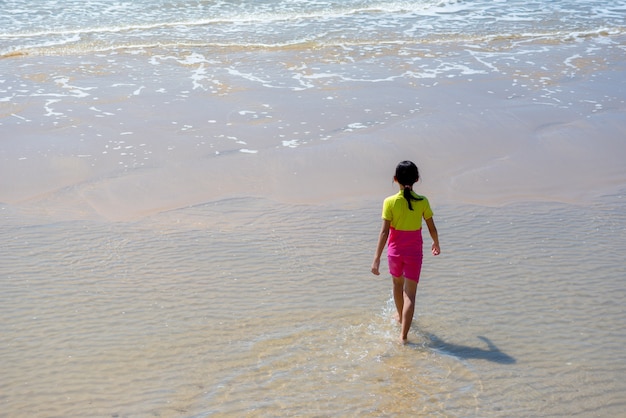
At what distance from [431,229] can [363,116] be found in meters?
5.24

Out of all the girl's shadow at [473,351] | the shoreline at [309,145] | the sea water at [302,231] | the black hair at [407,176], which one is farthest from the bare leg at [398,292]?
the shoreline at [309,145]

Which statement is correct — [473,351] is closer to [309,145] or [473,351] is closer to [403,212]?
[403,212]

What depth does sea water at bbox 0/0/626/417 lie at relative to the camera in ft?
15.7

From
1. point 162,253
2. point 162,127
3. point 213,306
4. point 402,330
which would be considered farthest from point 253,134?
point 402,330

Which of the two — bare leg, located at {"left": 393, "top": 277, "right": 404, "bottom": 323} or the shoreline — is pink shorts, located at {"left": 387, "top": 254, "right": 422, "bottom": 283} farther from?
the shoreline

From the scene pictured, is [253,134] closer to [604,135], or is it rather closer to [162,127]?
[162,127]

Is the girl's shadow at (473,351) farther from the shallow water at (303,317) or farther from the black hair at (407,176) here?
the black hair at (407,176)

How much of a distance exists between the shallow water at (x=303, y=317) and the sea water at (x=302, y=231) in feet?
0.06

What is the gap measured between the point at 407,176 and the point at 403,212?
0.86 feet

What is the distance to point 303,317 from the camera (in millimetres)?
5527

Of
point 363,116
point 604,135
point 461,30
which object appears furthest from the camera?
point 461,30

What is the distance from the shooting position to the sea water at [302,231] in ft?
15.7

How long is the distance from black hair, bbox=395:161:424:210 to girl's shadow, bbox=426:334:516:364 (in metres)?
0.92

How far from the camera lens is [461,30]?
54.6 ft
